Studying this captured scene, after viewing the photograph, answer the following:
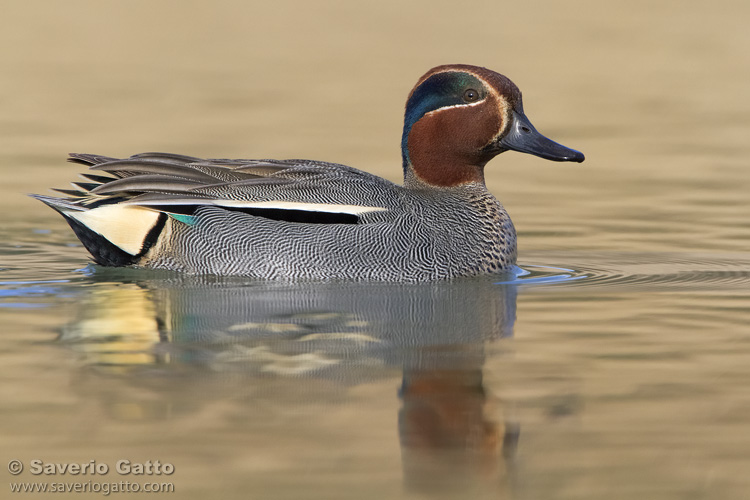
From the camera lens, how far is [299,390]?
5570 mm

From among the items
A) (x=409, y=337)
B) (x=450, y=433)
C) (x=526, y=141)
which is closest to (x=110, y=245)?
(x=409, y=337)

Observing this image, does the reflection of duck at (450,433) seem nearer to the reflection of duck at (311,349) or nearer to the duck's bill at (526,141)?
the reflection of duck at (311,349)

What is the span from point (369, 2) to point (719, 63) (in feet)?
32.0

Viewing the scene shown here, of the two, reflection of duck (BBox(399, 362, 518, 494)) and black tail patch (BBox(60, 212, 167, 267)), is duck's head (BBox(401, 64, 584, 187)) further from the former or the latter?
reflection of duck (BBox(399, 362, 518, 494))

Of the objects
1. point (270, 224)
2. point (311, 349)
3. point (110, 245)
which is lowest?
point (311, 349)

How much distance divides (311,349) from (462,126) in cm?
269

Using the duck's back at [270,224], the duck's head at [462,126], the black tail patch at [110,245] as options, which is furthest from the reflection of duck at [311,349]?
the duck's head at [462,126]

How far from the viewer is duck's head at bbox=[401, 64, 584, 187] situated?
8492mm

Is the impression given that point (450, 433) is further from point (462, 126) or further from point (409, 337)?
point (462, 126)

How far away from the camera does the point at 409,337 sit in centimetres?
660

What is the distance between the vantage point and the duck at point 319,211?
8.05 meters

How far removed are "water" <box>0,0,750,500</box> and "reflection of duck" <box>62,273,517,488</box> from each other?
2 cm

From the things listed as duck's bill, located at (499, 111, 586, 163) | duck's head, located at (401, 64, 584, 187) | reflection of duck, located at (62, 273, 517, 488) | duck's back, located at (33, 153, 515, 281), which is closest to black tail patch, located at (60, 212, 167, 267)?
duck's back, located at (33, 153, 515, 281)

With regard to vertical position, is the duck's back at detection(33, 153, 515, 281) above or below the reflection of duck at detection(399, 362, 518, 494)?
above
